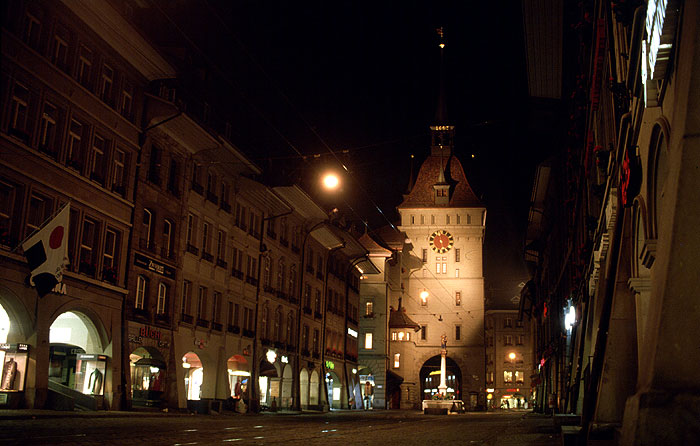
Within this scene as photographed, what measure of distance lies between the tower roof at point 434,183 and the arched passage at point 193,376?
200 feet

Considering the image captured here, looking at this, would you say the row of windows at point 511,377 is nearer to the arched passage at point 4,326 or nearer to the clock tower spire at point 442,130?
the clock tower spire at point 442,130

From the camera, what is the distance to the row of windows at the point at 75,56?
23156 mm

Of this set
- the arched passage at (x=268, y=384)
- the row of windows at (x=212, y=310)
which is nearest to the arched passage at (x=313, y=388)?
the arched passage at (x=268, y=384)

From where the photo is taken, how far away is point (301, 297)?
47.8 metres

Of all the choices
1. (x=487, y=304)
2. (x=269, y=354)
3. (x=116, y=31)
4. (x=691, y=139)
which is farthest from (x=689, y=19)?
(x=487, y=304)

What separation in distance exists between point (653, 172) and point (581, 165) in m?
19.5

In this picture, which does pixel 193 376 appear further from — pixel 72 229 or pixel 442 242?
pixel 442 242

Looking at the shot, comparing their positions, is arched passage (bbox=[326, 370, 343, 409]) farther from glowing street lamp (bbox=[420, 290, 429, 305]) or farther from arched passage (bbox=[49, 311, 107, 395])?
arched passage (bbox=[49, 311, 107, 395])

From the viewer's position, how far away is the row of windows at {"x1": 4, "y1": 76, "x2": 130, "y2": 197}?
22.8 metres

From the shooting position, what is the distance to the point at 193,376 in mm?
37250

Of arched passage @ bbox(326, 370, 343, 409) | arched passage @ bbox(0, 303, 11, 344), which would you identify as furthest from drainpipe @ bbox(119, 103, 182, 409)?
arched passage @ bbox(326, 370, 343, 409)

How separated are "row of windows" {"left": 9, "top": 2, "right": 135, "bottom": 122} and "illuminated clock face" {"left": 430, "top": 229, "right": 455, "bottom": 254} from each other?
2689 inches

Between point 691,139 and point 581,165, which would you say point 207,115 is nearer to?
point 581,165

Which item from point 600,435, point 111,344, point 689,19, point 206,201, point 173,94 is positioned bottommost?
point 600,435
